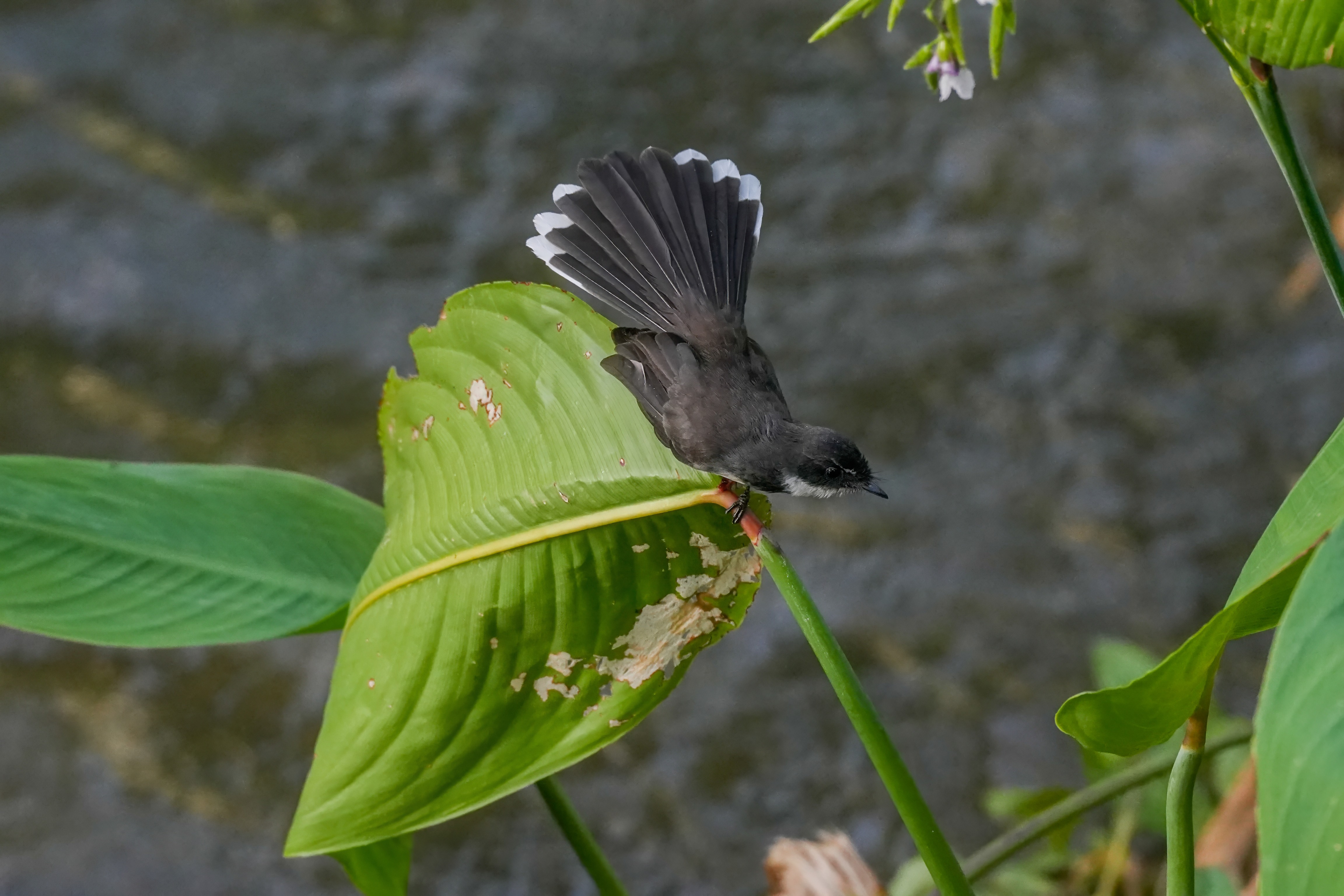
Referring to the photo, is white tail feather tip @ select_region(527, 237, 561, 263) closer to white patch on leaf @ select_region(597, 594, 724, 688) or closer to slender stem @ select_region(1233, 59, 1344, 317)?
white patch on leaf @ select_region(597, 594, 724, 688)

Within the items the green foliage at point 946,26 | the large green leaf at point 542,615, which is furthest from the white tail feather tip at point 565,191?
the green foliage at point 946,26

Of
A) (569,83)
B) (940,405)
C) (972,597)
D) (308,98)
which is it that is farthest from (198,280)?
(972,597)

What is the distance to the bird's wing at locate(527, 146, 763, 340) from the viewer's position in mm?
1224

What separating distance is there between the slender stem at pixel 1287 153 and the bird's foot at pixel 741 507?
47 cm

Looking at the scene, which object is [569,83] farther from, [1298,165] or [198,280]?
[1298,165]

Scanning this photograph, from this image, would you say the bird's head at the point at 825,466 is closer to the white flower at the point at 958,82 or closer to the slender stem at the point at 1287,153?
the white flower at the point at 958,82

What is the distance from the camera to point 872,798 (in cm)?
237

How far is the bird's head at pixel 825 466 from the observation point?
116cm

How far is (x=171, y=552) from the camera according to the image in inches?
42.8

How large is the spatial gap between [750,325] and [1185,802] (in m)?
2.24

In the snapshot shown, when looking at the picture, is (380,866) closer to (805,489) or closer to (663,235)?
(805,489)

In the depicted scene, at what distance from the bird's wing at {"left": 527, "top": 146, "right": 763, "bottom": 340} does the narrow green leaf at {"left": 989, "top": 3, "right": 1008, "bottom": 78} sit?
36cm

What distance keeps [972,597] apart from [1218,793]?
0.67 m

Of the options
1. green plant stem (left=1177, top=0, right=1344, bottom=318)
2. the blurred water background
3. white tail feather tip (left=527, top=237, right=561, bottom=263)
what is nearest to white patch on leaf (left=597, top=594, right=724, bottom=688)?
white tail feather tip (left=527, top=237, right=561, bottom=263)
